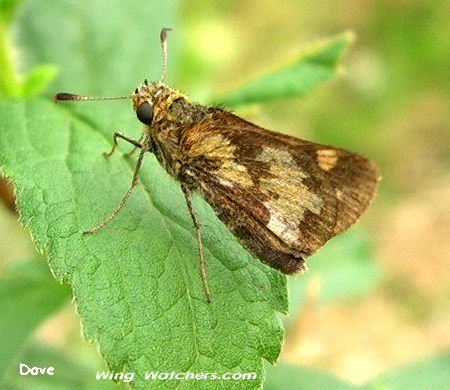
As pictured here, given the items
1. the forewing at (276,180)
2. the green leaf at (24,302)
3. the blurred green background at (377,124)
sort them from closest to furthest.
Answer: the forewing at (276,180) < the green leaf at (24,302) < the blurred green background at (377,124)

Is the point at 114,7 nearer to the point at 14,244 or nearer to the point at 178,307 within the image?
the point at 178,307

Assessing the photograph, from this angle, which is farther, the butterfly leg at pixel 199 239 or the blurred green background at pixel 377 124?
the blurred green background at pixel 377 124

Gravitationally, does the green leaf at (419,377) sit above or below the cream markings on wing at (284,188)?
below

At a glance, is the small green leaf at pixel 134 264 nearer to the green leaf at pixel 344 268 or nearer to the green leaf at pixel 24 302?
the green leaf at pixel 24 302

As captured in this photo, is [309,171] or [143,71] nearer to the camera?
[309,171]

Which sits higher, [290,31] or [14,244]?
[290,31]

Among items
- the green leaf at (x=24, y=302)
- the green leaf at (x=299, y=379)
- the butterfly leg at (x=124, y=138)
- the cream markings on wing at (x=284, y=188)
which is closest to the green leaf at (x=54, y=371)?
the green leaf at (x=24, y=302)

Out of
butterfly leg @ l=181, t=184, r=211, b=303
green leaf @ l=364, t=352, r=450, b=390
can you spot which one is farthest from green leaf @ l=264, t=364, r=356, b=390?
butterfly leg @ l=181, t=184, r=211, b=303

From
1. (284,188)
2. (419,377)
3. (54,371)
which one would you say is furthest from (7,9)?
(419,377)

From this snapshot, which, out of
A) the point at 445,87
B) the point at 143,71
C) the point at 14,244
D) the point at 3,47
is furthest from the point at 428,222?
the point at 3,47
